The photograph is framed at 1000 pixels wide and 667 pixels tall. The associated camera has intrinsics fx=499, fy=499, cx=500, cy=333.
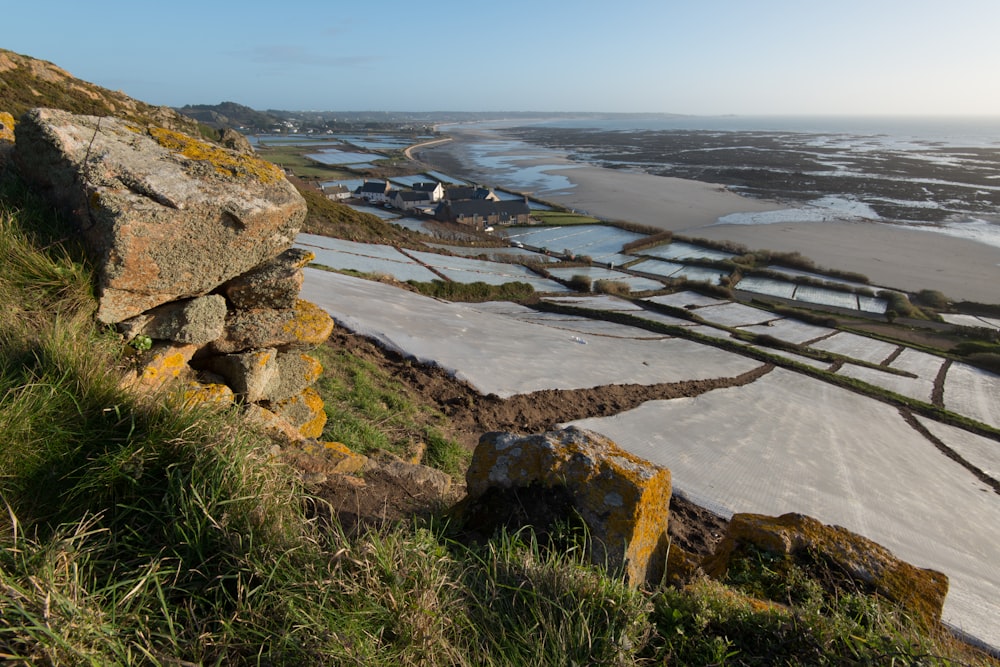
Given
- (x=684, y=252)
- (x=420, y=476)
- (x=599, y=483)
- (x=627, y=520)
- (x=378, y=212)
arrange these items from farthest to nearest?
(x=378, y=212), (x=684, y=252), (x=420, y=476), (x=599, y=483), (x=627, y=520)

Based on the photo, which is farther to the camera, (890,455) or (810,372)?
(810,372)

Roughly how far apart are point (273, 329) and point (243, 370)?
59 centimetres

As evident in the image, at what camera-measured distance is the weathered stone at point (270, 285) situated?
222 inches

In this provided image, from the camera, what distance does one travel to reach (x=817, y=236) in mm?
51312

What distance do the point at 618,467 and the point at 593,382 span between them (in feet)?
28.4

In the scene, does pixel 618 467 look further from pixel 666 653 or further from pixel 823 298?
pixel 823 298

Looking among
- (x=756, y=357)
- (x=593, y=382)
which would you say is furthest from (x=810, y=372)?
(x=593, y=382)

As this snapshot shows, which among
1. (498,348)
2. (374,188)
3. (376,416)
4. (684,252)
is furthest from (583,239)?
(376,416)

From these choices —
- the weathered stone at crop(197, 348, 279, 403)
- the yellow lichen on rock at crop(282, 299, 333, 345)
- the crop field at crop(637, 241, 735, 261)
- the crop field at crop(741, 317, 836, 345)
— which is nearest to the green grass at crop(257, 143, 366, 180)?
the crop field at crop(637, 241, 735, 261)

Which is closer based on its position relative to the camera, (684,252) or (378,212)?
(684,252)

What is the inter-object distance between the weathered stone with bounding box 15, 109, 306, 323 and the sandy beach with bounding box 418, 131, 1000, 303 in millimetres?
45768

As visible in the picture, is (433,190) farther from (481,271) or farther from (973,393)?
(973,393)

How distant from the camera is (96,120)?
5.50 meters

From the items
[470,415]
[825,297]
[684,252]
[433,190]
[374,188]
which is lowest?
[825,297]
